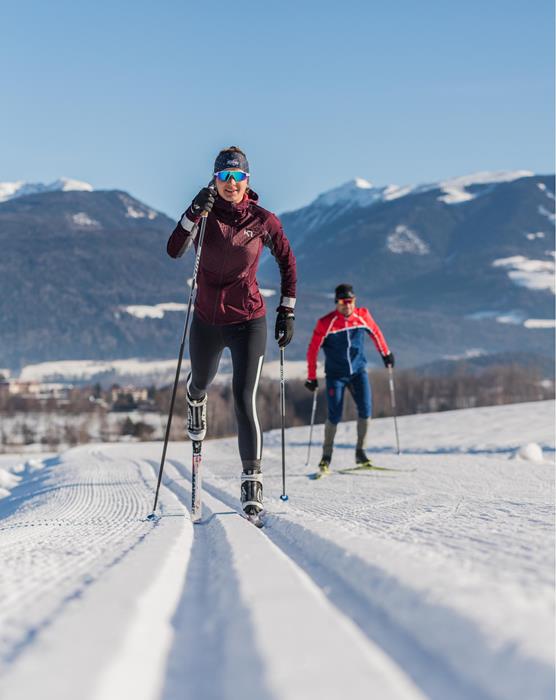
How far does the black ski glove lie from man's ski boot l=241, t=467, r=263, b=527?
1570mm

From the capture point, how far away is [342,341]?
9023mm

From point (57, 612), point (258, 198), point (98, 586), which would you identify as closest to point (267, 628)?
point (57, 612)

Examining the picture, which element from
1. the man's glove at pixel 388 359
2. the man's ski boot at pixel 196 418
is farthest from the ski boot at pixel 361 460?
the man's ski boot at pixel 196 418

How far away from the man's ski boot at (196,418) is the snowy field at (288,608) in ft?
3.13

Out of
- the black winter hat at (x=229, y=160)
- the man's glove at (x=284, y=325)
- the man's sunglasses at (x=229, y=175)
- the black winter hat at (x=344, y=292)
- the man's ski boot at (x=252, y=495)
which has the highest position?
the black winter hat at (x=229, y=160)

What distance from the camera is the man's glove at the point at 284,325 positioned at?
527 centimetres

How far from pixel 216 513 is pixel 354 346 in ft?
14.4

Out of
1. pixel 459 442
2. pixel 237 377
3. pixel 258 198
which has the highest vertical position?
pixel 258 198

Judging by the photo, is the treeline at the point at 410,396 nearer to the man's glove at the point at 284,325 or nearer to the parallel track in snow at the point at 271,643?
the man's glove at the point at 284,325

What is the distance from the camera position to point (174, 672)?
156 centimetres

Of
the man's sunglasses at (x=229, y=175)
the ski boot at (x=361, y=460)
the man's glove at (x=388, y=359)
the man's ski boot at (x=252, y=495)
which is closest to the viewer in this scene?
the man's ski boot at (x=252, y=495)

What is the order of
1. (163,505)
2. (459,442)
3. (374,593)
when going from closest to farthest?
(374,593)
(163,505)
(459,442)

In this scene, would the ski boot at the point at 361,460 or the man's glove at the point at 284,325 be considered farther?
the ski boot at the point at 361,460

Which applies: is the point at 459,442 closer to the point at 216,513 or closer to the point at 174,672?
the point at 216,513
